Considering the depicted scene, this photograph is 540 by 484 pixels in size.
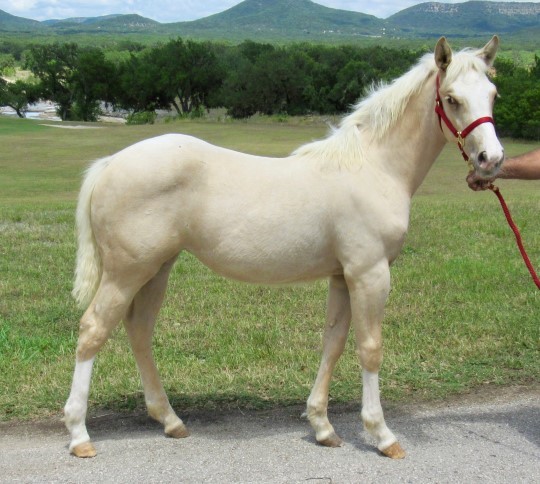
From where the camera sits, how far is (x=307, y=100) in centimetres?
5506

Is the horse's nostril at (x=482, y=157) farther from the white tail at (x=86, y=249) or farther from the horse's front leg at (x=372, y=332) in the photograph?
the white tail at (x=86, y=249)

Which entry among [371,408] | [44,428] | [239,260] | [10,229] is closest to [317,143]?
[239,260]

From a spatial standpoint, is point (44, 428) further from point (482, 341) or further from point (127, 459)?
point (482, 341)

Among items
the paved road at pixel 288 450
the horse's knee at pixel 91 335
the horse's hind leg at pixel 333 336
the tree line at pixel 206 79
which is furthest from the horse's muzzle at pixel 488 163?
the tree line at pixel 206 79

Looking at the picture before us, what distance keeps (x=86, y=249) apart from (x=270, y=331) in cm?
243

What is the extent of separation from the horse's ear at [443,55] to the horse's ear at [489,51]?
22 centimetres

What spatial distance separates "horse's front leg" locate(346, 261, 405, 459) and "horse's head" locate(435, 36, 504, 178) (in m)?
0.78

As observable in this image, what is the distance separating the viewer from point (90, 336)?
414 centimetres

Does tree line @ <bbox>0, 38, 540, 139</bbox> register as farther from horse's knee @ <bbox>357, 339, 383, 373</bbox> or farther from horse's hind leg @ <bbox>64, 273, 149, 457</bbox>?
horse's hind leg @ <bbox>64, 273, 149, 457</bbox>

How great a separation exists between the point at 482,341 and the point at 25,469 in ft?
12.4

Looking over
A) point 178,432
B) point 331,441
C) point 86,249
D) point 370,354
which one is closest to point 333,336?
point 370,354

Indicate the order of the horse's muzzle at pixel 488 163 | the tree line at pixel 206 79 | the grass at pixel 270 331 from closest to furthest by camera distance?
the horse's muzzle at pixel 488 163 → the grass at pixel 270 331 → the tree line at pixel 206 79

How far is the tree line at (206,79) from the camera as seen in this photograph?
177 feet

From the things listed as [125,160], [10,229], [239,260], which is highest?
[125,160]
